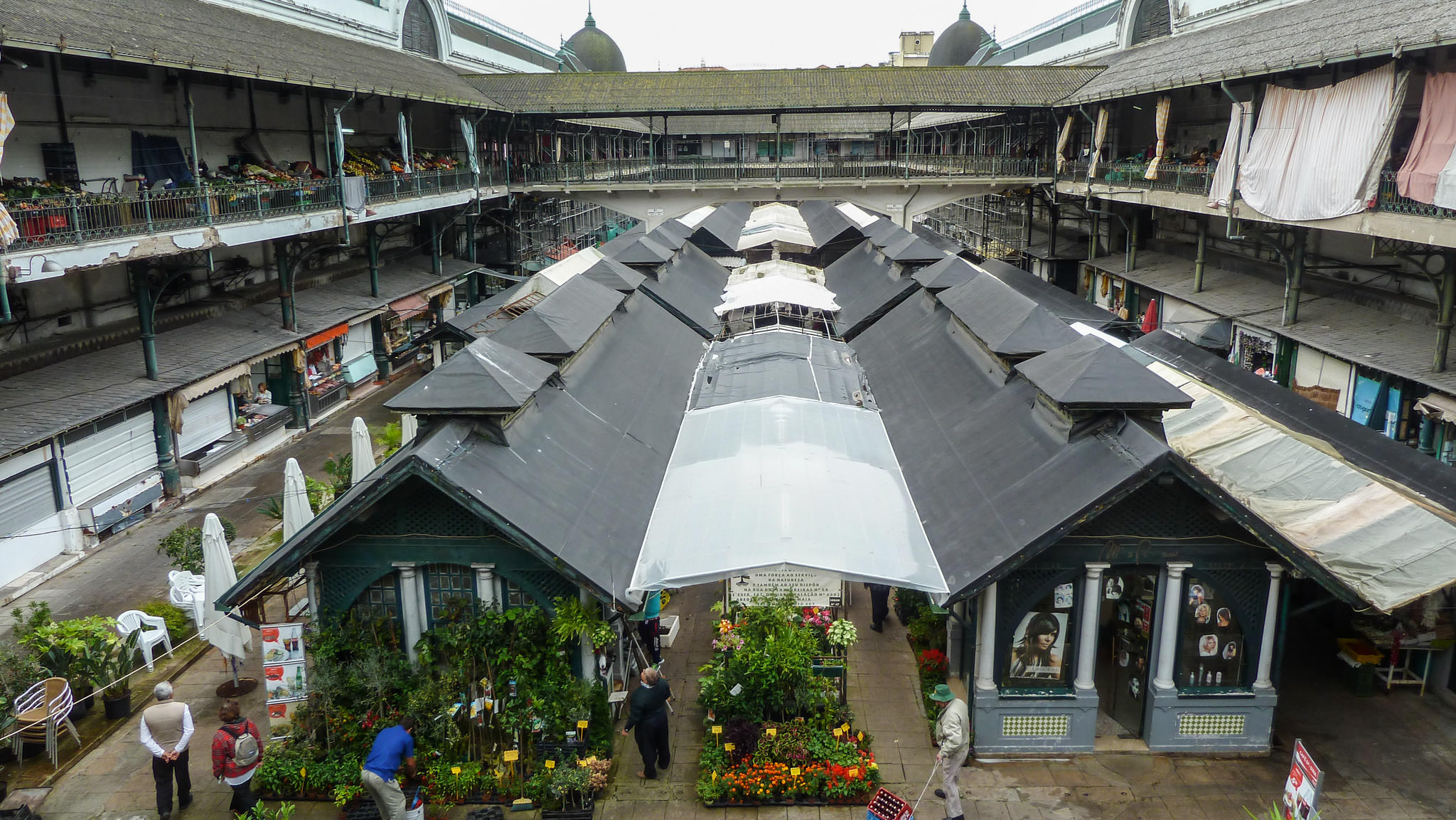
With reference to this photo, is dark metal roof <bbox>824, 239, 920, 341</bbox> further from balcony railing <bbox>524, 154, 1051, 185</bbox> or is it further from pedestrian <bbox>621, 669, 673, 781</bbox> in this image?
pedestrian <bbox>621, 669, 673, 781</bbox>

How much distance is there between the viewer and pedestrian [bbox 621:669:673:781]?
1007cm

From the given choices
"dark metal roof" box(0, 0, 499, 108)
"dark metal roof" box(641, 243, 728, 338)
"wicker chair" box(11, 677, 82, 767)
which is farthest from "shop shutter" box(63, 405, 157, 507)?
"dark metal roof" box(641, 243, 728, 338)

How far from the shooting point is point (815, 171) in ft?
117

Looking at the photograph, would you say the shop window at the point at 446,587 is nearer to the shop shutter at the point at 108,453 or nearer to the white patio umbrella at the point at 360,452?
the white patio umbrella at the point at 360,452

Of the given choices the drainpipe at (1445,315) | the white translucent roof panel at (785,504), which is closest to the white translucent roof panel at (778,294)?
the white translucent roof panel at (785,504)

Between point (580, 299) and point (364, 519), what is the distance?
22.8 feet

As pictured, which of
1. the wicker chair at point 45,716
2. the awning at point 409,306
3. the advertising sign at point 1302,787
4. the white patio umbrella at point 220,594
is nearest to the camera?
the advertising sign at point 1302,787

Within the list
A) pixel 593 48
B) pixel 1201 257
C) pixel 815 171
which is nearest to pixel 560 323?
pixel 1201 257

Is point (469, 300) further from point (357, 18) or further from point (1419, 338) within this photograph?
point (1419, 338)

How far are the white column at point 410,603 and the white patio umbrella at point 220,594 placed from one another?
2.65 meters

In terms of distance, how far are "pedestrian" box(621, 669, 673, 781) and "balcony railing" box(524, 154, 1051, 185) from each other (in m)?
27.6

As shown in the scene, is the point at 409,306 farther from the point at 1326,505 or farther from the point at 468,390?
the point at 1326,505

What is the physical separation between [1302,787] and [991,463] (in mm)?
4484

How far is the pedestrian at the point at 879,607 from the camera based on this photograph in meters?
13.4
